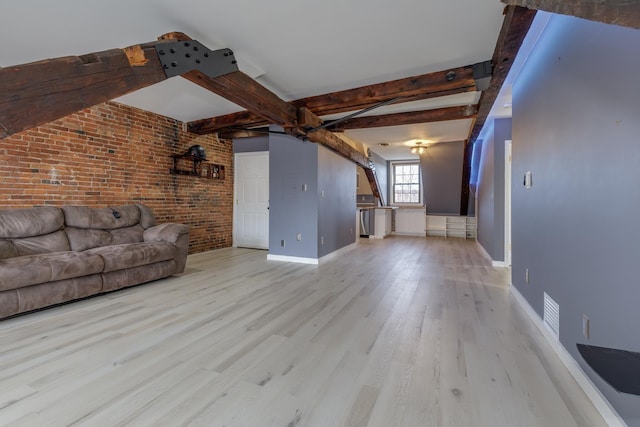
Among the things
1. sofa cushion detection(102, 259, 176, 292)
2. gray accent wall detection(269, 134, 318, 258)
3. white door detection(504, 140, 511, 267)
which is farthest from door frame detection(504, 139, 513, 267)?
sofa cushion detection(102, 259, 176, 292)

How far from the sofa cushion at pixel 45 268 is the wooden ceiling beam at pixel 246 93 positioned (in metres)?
2.04

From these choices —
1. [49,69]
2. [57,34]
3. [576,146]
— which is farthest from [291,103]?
[576,146]

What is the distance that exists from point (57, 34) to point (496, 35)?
3.85m

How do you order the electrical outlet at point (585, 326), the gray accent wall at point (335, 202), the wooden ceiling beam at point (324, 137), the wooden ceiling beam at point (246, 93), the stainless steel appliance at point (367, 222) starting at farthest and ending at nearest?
1. the stainless steel appliance at point (367, 222)
2. the gray accent wall at point (335, 202)
3. the wooden ceiling beam at point (324, 137)
4. the wooden ceiling beam at point (246, 93)
5. the electrical outlet at point (585, 326)

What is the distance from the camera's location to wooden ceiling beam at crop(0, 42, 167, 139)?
4.43 feet

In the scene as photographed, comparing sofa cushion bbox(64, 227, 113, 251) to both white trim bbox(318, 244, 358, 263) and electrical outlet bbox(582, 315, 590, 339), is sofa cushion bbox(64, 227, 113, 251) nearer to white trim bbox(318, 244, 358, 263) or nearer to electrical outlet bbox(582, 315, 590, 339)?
white trim bbox(318, 244, 358, 263)

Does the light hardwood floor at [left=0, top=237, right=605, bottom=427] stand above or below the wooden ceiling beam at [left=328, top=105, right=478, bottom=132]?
below

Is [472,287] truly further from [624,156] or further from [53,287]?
[53,287]

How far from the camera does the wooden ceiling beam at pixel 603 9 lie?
0.78 m

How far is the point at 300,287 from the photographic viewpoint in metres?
3.40

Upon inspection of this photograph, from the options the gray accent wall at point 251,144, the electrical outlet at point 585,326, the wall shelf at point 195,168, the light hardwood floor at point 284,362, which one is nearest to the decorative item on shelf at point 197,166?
the wall shelf at point 195,168

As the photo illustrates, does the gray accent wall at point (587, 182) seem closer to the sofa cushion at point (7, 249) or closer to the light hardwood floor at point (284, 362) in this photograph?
the light hardwood floor at point (284, 362)

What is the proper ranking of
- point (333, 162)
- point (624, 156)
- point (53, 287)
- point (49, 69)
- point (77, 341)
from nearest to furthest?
point (624, 156), point (49, 69), point (77, 341), point (53, 287), point (333, 162)

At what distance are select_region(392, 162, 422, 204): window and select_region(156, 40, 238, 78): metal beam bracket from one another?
810 cm
